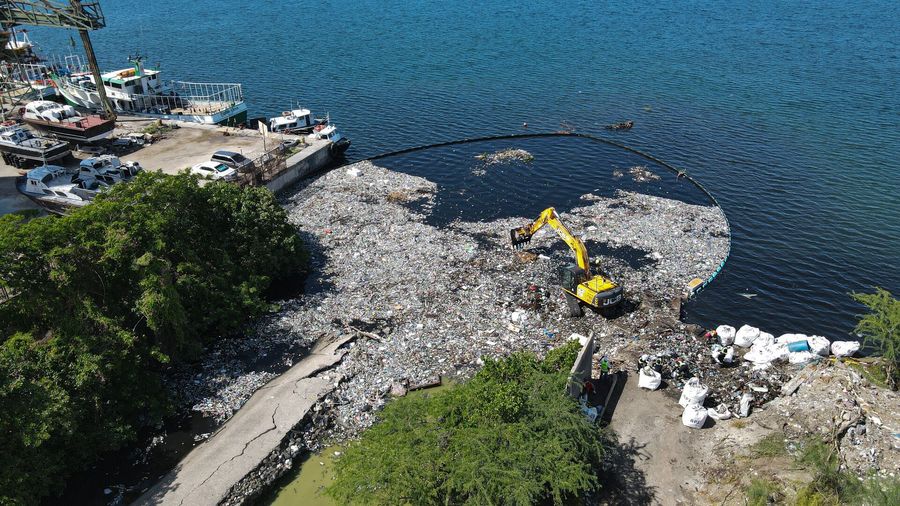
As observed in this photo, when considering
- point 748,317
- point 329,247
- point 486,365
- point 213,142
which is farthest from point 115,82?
point 748,317

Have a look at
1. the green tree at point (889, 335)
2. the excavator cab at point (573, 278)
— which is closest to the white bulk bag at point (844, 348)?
the green tree at point (889, 335)

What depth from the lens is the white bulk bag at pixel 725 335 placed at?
2347 centimetres

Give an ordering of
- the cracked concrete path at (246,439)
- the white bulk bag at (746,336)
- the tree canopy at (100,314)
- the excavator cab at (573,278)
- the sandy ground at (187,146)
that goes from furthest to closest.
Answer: the sandy ground at (187,146) → the excavator cab at (573,278) → the white bulk bag at (746,336) → the cracked concrete path at (246,439) → the tree canopy at (100,314)

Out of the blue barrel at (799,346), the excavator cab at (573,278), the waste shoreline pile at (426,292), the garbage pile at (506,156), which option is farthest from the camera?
the garbage pile at (506,156)

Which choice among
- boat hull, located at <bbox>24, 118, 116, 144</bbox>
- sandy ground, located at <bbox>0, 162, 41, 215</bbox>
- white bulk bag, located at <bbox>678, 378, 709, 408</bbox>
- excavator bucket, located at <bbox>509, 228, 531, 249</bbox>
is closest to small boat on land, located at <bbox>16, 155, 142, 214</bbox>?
sandy ground, located at <bbox>0, 162, 41, 215</bbox>

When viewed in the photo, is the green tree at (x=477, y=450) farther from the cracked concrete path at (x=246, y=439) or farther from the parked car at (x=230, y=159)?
the parked car at (x=230, y=159)

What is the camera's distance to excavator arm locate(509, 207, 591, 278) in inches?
977

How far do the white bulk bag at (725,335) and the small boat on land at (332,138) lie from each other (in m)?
27.8

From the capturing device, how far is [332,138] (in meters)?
42.6

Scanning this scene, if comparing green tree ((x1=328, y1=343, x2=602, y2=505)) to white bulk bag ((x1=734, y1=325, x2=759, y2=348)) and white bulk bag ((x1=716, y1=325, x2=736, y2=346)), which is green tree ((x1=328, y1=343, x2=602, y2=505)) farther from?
white bulk bag ((x1=734, y1=325, x2=759, y2=348))

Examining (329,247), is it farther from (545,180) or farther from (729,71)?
(729,71)

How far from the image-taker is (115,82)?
43.8m

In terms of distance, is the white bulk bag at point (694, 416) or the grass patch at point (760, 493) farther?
the white bulk bag at point (694, 416)

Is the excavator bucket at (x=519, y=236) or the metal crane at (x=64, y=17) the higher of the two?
the metal crane at (x=64, y=17)
